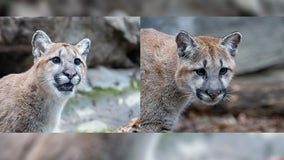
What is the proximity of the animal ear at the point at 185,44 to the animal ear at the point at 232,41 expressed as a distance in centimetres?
11

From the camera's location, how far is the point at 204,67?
4.20 meters

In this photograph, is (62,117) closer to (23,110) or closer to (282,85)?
(23,110)

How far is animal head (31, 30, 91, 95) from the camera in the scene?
13.7ft

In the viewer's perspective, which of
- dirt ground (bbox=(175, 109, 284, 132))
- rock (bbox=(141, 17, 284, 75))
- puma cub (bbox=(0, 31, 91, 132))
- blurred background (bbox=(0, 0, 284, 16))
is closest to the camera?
puma cub (bbox=(0, 31, 91, 132))

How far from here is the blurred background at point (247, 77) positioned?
14.2 feet

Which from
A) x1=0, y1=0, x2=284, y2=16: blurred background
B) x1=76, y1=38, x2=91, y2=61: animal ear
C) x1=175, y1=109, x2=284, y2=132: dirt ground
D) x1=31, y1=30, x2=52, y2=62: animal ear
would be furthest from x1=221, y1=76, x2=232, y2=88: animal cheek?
x1=0, y1=0, x2=284, y2=16: blurred background

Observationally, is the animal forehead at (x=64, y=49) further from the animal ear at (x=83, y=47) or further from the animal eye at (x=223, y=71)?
the animal eye at (x=223, y=71)

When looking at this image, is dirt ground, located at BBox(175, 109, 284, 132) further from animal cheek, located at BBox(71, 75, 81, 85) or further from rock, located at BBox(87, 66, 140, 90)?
animal cheek, located at BBox(71, 75, 81, 85)

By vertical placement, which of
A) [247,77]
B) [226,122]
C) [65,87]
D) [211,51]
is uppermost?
[211,51]

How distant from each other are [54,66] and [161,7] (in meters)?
1.28

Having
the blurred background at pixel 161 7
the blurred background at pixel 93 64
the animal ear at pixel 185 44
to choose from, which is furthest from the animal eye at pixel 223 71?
the blurred background at pixel 161 7

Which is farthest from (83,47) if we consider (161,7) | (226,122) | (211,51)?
(161,7)

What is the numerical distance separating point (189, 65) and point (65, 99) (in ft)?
1.57

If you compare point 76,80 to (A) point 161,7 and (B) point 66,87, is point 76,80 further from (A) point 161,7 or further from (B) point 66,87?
(A) point 161,7
